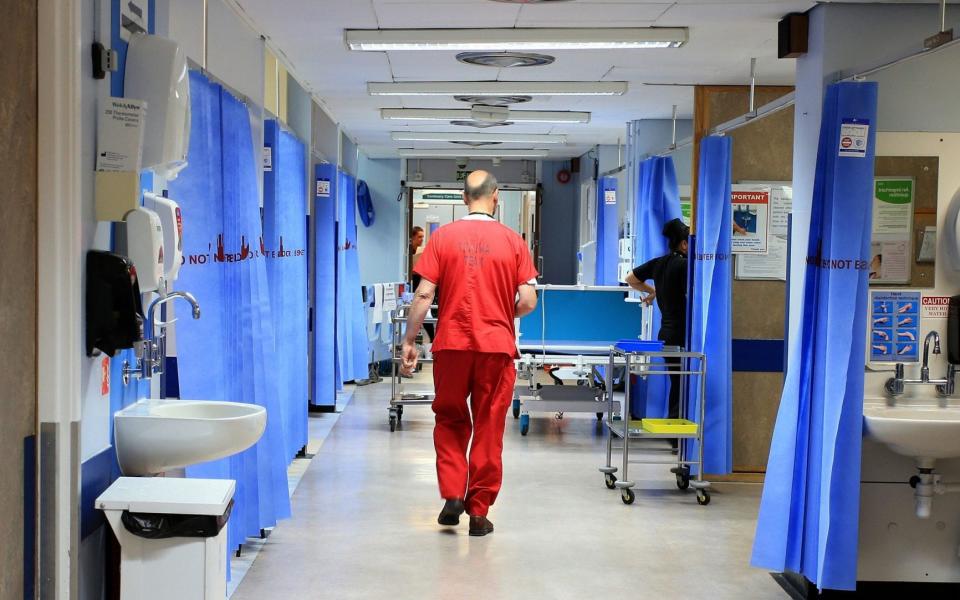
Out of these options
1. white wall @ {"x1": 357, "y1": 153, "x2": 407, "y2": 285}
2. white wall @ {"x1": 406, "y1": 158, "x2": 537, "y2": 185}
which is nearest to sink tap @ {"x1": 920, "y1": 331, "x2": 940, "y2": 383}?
white wall @ {"x1": 406, "y1": 158, "x2": 537, "y2": 185}

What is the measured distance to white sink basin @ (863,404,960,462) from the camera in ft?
12.8

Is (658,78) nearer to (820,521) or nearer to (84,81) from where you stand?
(820,521)

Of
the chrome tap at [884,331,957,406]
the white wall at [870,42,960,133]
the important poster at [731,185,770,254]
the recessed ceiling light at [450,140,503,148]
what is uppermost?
the recessed ceiling light at [450,140,503,148]

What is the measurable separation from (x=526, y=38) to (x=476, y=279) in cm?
162

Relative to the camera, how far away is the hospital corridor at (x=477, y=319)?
2900 millimetres

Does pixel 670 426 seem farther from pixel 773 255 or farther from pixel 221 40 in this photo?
pixel 221 40

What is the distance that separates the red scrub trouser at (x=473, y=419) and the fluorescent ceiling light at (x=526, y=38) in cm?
193

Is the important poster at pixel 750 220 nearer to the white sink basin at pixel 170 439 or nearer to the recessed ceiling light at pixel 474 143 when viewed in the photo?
the white sink basin at pixel 170 439

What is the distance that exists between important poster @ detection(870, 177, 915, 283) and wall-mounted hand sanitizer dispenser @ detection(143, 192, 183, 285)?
2.96 metres

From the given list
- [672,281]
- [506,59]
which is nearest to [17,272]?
[506,59]

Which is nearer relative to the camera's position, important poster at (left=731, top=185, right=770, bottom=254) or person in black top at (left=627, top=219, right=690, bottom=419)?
important poster at (left=731, top=185, right=770, bottom=254)

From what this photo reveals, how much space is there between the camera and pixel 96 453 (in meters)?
3.06

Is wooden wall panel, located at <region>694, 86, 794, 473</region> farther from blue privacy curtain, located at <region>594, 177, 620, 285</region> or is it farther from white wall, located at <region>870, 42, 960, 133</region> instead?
blue privacy curtain, located at <region>594, 177, 620, 285</region>


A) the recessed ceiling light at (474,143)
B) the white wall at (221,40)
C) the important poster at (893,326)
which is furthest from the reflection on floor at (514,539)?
the recessed ceiling light at (474,143)
